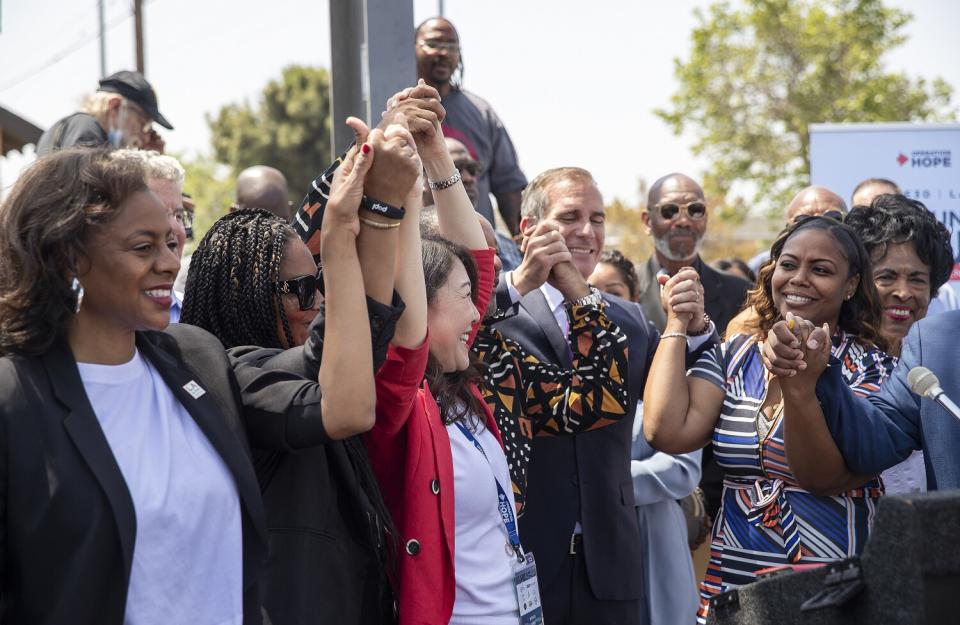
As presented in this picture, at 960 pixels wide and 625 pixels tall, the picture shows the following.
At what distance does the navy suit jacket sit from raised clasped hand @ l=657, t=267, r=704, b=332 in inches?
23.1

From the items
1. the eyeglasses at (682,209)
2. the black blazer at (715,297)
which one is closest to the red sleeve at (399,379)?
the black blazer at (715,297)

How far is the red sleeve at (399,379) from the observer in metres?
2.76

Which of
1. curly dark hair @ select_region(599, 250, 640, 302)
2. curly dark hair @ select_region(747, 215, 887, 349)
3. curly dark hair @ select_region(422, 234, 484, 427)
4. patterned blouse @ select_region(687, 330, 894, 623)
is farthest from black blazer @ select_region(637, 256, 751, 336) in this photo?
curly dark hair @ select_region(422, 234, 484, 427)

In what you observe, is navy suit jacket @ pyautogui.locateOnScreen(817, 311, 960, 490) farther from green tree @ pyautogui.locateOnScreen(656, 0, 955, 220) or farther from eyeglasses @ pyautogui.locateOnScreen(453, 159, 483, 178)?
green tree @ pyautogui.locateOnScreen(656, 0, 955, 220)

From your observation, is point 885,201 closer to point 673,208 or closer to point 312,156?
point 673,208

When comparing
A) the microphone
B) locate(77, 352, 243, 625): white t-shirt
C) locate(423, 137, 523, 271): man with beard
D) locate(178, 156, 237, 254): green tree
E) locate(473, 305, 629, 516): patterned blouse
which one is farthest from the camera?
locate(178, 156, 237, 254): green tree

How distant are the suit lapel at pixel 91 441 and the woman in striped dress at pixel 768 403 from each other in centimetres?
212

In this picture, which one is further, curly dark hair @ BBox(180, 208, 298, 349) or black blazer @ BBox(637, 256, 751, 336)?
black blazer @ BBox(637, 256, 751, 336)

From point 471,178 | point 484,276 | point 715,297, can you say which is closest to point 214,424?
point 484,276

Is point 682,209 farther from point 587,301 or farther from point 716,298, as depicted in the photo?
point 587,301

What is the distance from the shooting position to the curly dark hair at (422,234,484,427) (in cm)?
329

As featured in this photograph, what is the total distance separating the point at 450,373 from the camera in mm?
3391

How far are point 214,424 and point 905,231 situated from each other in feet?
10.8

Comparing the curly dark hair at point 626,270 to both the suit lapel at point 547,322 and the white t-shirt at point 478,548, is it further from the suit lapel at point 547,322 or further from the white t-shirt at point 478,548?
the white t-shirt at point 478,548
